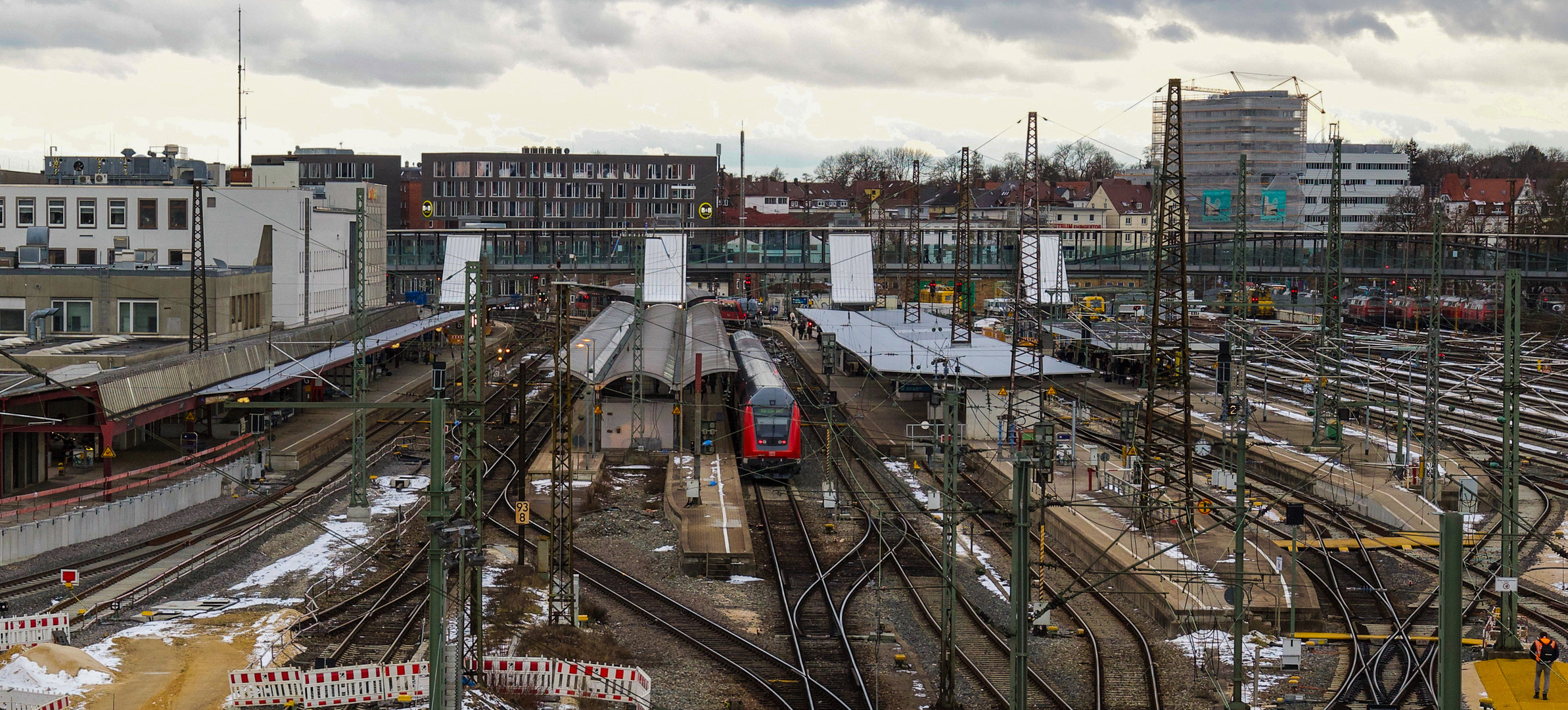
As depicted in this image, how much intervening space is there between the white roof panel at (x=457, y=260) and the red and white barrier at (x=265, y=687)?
152ft

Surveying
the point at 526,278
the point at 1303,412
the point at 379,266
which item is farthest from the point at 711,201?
the point at 1303,412

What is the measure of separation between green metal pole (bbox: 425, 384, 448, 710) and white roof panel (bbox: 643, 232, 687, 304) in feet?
157

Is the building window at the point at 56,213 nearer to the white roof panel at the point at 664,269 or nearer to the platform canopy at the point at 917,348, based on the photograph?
the white roof panel at the point at 664,269

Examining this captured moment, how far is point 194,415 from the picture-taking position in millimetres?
38000

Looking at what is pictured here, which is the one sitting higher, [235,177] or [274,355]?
[235,177]

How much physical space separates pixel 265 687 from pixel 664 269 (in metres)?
46.4

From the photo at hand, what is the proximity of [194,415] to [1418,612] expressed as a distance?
2943 centimetres

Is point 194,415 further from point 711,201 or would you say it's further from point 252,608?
point 711,201

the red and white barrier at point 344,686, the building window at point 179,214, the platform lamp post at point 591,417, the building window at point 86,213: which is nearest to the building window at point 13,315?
the building window at point 179,214

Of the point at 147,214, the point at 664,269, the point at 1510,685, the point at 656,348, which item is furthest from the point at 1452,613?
the point at 664,269

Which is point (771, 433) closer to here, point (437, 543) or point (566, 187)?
point (437, 543)

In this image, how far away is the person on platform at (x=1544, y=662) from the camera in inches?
745

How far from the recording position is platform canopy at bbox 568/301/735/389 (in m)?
39.2

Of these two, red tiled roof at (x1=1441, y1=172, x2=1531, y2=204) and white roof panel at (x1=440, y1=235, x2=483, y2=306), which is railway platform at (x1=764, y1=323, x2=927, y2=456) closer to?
white roof panel at (x1=440, y1=235, x2=483, y2=306)
